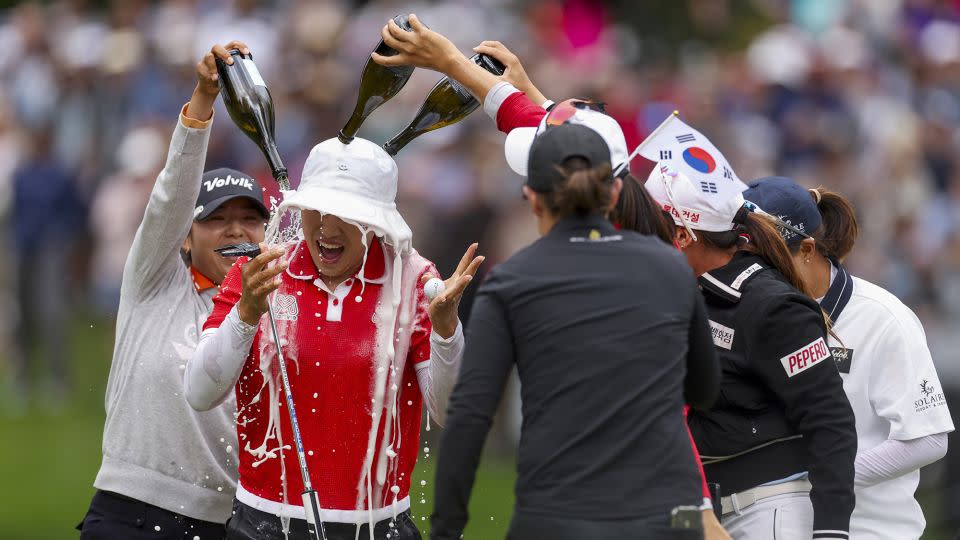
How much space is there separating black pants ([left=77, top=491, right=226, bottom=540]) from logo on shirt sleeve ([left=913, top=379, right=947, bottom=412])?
2.46 metres

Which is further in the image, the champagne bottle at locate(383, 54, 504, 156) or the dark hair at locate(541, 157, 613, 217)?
the champagne bottle at locate(383, 54, 504, 156)

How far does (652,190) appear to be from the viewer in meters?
4.86

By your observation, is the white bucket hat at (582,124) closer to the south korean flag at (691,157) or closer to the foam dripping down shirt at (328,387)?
the south korean flag at (691,157)

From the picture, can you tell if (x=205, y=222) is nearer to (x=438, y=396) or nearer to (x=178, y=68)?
(x=438, y=396)

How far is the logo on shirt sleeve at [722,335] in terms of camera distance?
467 centimetres

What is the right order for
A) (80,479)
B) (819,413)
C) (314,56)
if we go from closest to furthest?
(819,413) → (80,479) → (314,56)

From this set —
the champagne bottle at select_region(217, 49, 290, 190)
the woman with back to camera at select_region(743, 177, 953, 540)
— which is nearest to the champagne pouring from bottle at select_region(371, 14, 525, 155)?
the champagne bottle at select_region(217, 49, 290, 190)

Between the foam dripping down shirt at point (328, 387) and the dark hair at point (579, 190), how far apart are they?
2.48 feet

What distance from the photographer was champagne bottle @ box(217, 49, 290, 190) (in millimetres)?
4844

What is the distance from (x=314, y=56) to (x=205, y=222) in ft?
31.0

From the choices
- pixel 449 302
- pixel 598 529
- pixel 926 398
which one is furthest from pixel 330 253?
pixel 926 398

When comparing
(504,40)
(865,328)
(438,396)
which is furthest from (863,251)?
(438,396)

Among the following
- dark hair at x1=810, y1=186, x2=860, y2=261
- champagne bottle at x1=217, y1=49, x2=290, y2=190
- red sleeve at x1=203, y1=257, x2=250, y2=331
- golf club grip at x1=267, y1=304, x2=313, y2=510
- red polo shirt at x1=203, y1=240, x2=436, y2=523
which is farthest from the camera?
dark hair at x1=810, y1=186, x2=860, y2=261

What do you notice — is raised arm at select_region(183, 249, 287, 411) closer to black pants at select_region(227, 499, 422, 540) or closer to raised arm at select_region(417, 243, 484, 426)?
black pants at select_region(227, 499, 422, 540)
